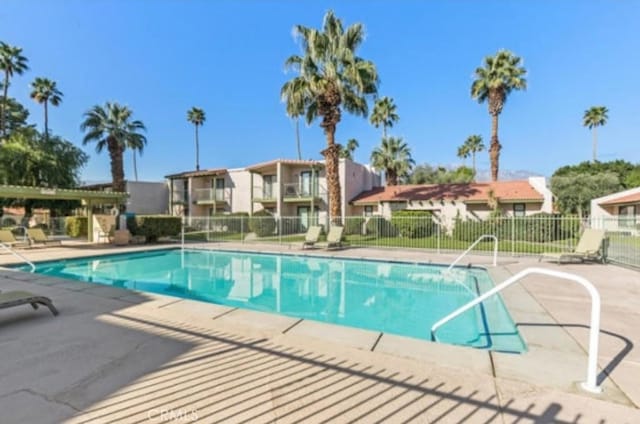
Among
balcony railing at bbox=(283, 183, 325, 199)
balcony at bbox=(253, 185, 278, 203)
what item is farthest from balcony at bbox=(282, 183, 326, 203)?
balcony at bbox=(253, 185, 278, 203)

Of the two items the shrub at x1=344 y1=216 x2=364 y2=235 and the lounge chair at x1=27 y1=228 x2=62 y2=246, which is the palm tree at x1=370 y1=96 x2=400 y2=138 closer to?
the shrub at x1=344 y1=216 x2=364 y2=235

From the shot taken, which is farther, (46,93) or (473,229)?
(46,93)

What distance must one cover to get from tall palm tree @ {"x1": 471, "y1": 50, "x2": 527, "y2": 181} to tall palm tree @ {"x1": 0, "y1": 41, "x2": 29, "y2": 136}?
3744 centimetres

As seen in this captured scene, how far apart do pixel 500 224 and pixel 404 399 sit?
1703 centimetres

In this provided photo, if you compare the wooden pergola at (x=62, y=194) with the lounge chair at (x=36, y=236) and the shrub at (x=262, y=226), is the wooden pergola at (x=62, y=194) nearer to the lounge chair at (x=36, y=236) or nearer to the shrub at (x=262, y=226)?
the lounge chair at (x=36, y=236)

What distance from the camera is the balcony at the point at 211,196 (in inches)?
1109

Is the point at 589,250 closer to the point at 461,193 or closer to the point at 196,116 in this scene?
the point at 461,193

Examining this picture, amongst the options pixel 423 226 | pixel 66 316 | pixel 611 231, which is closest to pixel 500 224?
pixel 423 226

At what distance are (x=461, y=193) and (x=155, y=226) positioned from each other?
20.5m

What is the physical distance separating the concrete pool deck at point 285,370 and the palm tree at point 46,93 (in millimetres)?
32865

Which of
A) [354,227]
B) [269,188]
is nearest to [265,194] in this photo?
[269,188]

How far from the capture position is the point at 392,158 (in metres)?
32.5

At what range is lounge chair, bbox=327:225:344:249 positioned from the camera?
15352 millimetres

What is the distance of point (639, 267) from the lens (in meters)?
8.78
